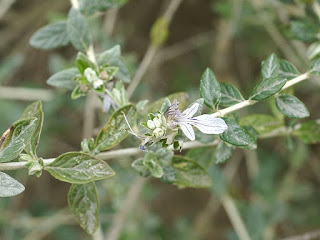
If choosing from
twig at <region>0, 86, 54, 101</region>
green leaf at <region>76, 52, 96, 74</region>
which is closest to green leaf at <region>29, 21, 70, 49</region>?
green leaf at <region>76, 52, 96, 74</region>

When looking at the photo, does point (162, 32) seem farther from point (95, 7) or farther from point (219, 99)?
point (219, 99)

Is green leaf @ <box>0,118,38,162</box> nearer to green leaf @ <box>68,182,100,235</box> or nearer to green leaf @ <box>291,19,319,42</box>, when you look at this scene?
green leaf @ <box>68,182,100,235</box>

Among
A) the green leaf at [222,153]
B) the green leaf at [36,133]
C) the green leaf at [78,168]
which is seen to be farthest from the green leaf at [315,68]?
the green leaf at [36,133]

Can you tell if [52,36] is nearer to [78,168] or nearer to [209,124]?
[78,168]

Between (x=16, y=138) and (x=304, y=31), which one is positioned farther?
(x=304, y=31)

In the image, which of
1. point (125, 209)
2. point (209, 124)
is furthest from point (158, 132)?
point (125, 209)

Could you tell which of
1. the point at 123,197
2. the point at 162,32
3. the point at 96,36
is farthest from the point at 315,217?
the point at 96,36

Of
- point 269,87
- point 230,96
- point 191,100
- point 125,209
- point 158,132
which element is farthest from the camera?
point 191,100
